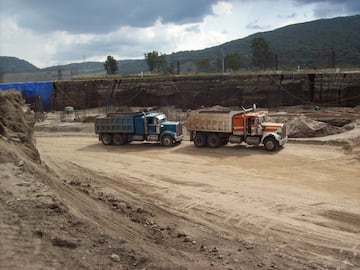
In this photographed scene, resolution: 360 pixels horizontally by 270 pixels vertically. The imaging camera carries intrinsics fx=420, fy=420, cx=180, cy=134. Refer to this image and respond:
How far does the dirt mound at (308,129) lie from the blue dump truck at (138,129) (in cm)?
740

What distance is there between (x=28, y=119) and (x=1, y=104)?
7.59 ft

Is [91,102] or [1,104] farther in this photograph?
[91,102]

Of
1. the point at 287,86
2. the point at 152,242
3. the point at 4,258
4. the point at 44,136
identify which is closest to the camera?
the point at 4,258

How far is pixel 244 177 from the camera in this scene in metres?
17.8

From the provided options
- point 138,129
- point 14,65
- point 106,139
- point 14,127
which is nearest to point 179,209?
point 14,127

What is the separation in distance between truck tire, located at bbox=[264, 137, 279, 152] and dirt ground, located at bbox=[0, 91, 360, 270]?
0.70m

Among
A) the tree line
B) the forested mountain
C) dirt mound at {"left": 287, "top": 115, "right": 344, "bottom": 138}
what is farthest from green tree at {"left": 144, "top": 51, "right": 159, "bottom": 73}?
dirt mound at {"left": 287, "top": 115, "right": 344, "bottom": 138}

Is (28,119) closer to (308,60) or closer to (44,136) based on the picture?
(44,136)

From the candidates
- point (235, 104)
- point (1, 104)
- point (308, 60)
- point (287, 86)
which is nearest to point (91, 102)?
point (235, 104)

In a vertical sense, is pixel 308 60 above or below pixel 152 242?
above

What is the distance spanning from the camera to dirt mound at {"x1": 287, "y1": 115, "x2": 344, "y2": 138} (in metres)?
27.0

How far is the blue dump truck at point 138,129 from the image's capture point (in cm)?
2600

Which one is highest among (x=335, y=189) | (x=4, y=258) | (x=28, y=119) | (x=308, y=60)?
(x=308, y=60)

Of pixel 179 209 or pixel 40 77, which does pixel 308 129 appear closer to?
pixel 179 209
